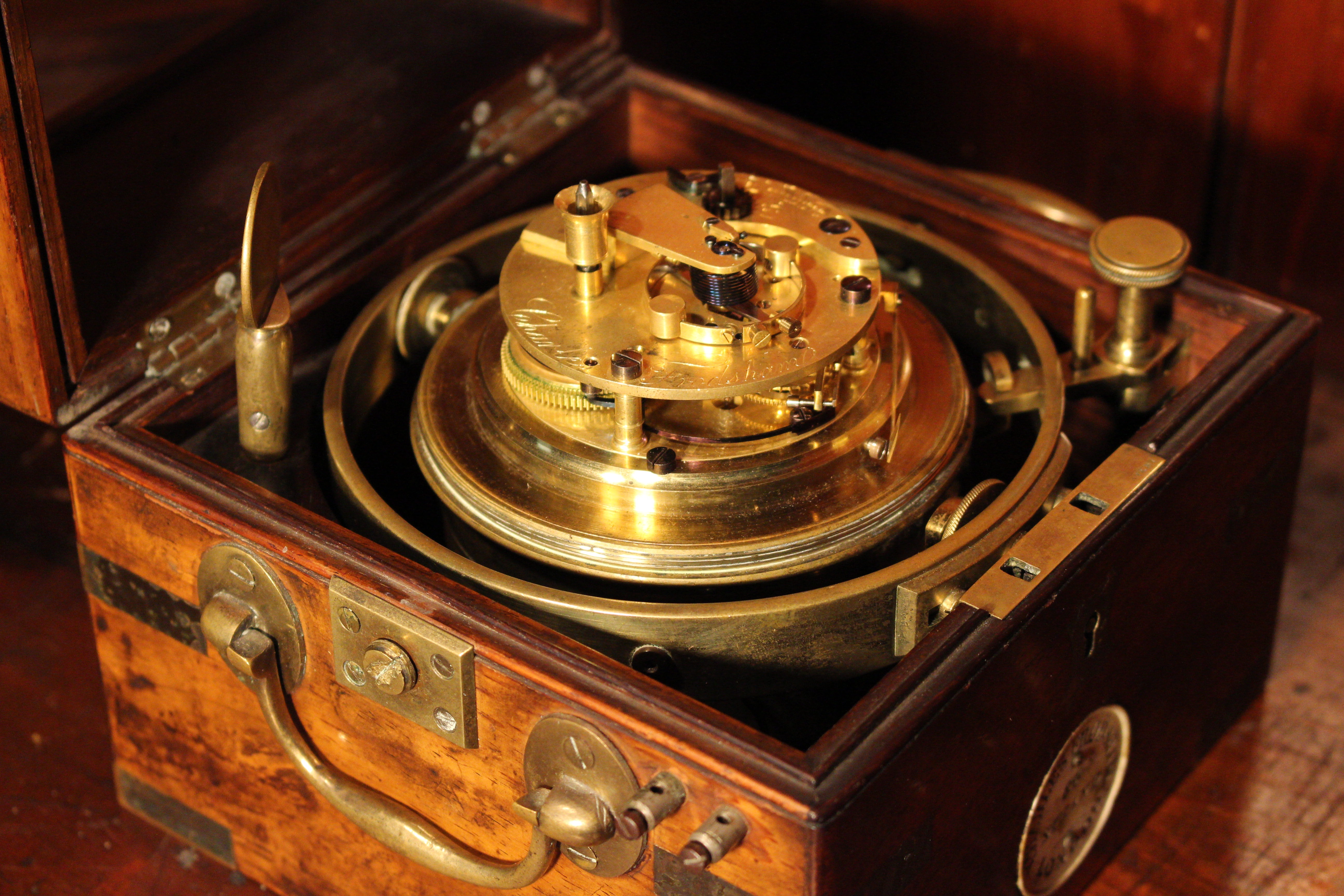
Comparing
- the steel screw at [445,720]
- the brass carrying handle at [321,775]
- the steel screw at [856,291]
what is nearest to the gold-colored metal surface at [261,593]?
the brass carrying handle at [321,775]

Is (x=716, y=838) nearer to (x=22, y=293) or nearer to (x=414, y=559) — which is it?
(x=414, y=559)

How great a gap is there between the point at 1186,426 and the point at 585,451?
14.9 inches

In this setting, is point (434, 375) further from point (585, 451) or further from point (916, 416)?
point (916, 416)

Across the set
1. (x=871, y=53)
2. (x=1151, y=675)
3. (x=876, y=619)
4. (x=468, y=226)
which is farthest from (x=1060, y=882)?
(x=871, y=53)

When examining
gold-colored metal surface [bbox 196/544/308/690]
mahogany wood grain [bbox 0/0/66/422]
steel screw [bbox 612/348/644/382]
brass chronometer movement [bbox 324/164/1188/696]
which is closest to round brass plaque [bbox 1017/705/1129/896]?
brass chronometer movement [bbox 324/164/1188/696]

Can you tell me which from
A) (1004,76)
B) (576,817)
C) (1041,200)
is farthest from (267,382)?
(1004,76)

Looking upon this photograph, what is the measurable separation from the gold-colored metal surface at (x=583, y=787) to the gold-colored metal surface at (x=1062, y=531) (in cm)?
22

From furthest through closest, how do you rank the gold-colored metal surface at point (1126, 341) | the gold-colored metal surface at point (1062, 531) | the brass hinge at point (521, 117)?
the brass hinge at point (521, 117) → the gold-colored metal surface at point (1126, 341) → the gold-colored metal surface at point (1062, 531)

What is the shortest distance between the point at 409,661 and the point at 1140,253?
1.86 feet

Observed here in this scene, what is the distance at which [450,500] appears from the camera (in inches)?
44.6

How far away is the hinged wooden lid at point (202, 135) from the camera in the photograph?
112 centimetres

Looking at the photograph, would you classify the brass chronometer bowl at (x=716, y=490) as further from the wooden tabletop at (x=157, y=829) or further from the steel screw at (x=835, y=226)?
the wooden tabletop at (x=157, y=829)

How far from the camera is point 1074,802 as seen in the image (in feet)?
3.87

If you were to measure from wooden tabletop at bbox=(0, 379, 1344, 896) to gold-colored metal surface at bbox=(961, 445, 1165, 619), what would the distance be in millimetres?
338
